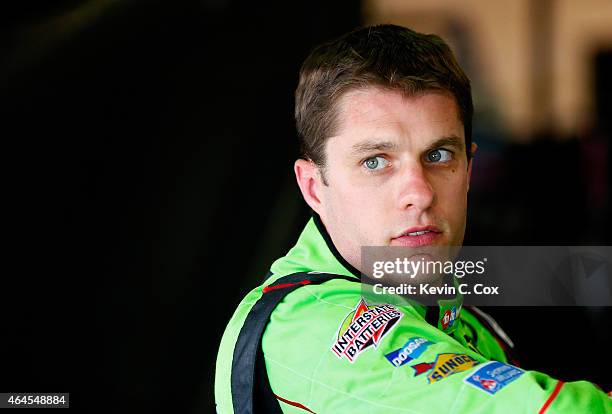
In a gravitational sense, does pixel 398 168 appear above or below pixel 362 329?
above

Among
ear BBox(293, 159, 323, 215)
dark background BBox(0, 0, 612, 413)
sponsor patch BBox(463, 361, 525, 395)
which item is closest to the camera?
sponsor patch BBox(463, 361, 525, 395)

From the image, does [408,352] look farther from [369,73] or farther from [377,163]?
[369,73]

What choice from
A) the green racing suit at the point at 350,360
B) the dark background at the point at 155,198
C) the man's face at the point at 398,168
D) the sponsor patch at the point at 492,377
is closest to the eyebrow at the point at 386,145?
the man's face at the point at 398,168

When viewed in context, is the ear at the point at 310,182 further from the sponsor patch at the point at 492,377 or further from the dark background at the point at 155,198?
the dark background at the point at 155,198

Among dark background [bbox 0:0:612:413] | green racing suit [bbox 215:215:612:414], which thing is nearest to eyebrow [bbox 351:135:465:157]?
green racing suit [bbox 215:215:612:414]

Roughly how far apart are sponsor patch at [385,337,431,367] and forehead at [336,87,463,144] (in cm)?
22

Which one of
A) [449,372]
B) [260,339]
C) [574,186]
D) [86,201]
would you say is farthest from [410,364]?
[574,186]

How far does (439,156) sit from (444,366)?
0.25 metres

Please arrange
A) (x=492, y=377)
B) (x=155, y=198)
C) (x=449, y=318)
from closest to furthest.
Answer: (x=492, y=377) → (x=449, y=318) → (x=155, y=198)

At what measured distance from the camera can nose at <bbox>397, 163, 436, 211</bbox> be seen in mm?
795

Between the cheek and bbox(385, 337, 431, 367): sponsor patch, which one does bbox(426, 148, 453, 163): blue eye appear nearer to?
the cheek

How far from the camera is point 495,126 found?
5.39 meters

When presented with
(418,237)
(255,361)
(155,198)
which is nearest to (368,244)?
(418,237)

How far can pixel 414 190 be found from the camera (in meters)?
0.79
